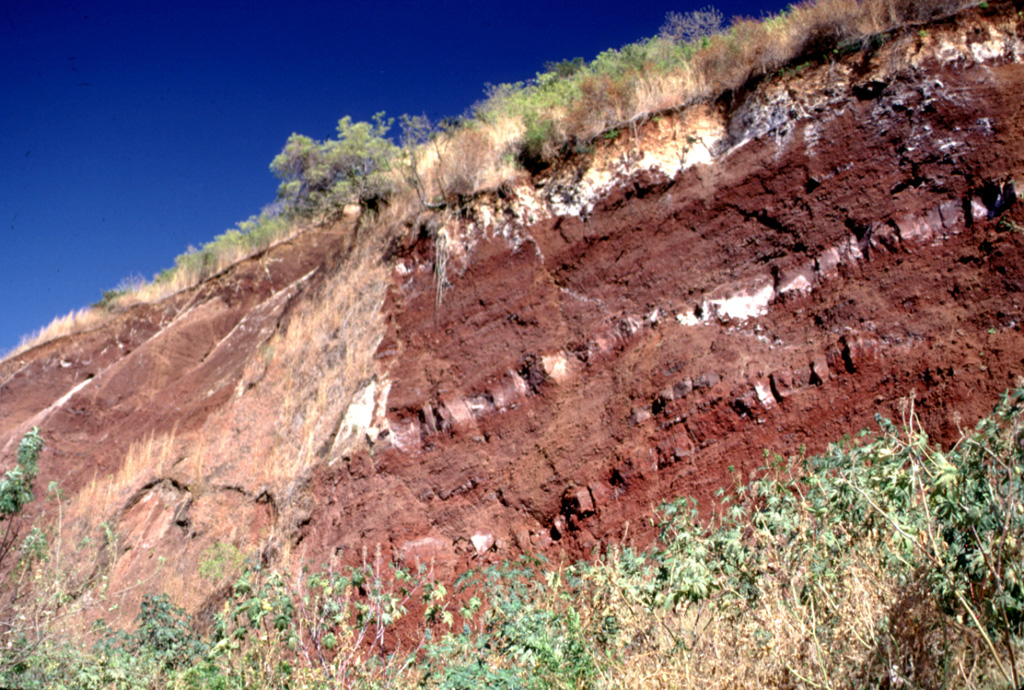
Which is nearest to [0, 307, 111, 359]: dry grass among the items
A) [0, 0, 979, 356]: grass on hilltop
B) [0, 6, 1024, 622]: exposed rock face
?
[0, 0, 979, 356]: grass on hilltop

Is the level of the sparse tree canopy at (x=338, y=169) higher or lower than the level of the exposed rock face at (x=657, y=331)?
higher

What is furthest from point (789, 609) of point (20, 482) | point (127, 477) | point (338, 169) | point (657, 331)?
point (338, 169)

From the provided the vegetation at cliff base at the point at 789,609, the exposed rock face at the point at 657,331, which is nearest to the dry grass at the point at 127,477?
the exposed rock face at the point at 657,331

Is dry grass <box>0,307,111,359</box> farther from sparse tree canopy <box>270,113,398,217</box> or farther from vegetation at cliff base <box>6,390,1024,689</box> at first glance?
vegetation at cliff base <box>6,390,1024,689</box>

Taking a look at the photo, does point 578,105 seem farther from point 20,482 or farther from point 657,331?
point 20,482

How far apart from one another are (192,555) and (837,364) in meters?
9.22

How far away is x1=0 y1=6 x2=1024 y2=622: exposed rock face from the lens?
695cm

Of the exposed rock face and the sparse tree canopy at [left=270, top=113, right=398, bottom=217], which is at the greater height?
the sparse tree canopy at [left=270, top=113, right=398, bottom=217]

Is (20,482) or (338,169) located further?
(338,169)

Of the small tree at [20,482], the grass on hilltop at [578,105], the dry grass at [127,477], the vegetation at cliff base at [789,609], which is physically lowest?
the vegetation at cliff base at [789,609]

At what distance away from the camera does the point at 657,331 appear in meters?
8.30

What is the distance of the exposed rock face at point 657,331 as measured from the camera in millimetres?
6945

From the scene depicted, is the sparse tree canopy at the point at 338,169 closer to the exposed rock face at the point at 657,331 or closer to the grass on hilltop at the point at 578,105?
the grass on hilltop at the point at 578,105

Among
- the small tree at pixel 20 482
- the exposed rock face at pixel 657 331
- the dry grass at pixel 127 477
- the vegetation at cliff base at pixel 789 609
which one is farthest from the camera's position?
the dry grass at pixel 127 477
